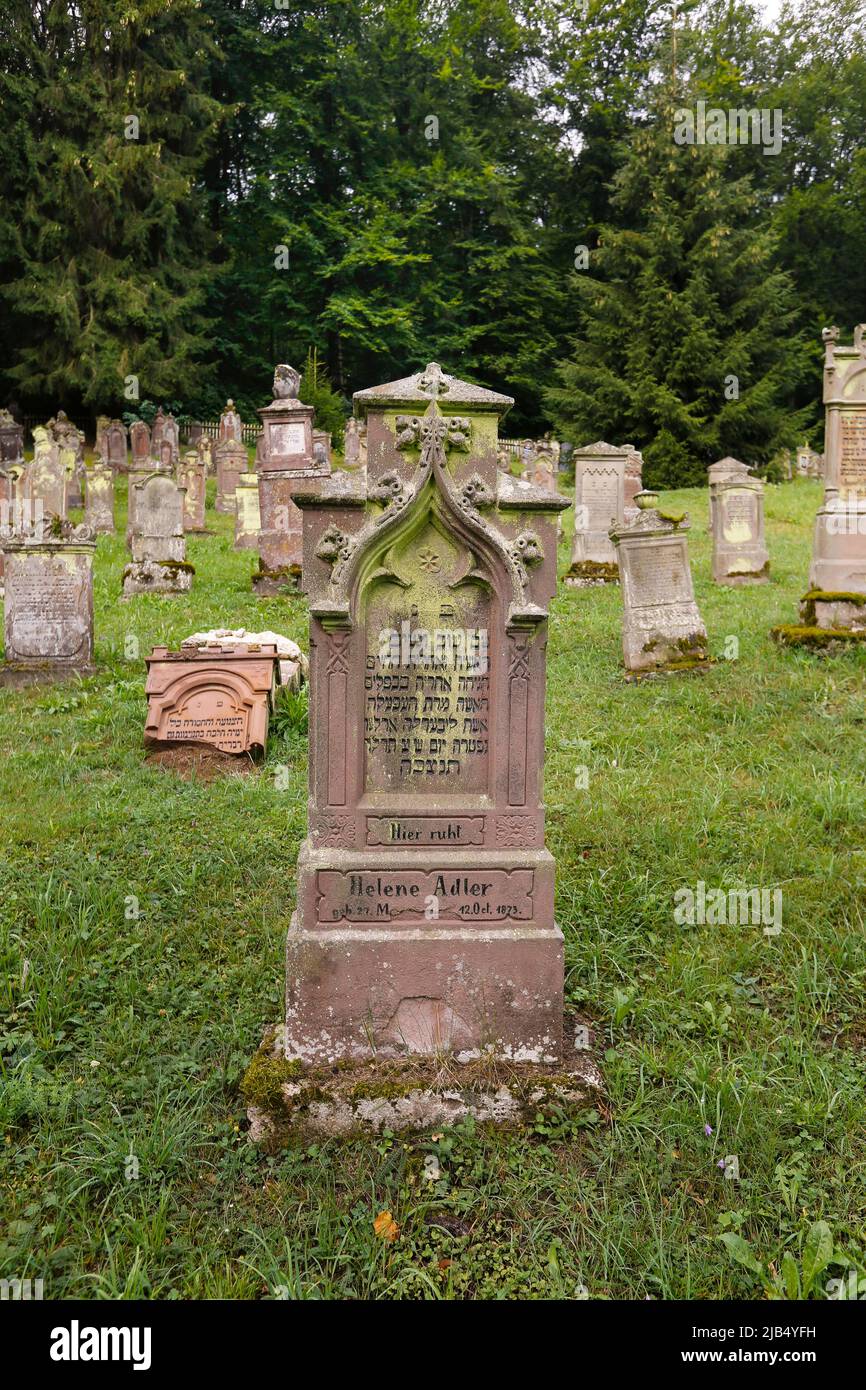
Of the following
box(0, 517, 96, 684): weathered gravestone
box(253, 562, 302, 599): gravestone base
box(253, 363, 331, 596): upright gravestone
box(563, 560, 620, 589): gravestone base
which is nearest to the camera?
box(0, 517, 96, 684): weathered gravestone

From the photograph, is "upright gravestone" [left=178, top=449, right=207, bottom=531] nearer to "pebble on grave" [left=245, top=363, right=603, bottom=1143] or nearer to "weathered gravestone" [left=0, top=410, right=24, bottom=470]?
"weathered gravestone" [left=0, top=410, right=24, bottom=470]

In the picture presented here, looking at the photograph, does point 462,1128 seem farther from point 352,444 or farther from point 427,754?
point 352,444

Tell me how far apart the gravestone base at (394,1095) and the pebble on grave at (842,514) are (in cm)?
621

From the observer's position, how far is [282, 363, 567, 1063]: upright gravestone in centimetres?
319

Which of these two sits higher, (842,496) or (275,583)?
(275,583)

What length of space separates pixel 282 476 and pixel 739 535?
6.16 meters

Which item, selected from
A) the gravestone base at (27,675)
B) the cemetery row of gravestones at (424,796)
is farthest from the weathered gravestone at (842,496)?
the gravestone base at (27,675)

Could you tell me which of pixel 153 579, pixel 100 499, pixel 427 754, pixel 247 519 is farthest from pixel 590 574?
pixel 427 754

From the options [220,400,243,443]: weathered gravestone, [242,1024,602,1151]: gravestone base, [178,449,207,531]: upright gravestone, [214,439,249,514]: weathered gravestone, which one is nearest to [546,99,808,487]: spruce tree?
[220,400,243,443]: weathered gravestone

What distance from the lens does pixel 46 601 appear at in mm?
8148

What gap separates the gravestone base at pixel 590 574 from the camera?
13.2 meters

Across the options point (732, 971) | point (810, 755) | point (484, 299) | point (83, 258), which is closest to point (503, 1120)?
point (732, 971)

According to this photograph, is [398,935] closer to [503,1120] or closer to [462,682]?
[503,1120]

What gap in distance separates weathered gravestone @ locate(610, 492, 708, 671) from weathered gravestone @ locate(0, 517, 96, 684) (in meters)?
4.80
